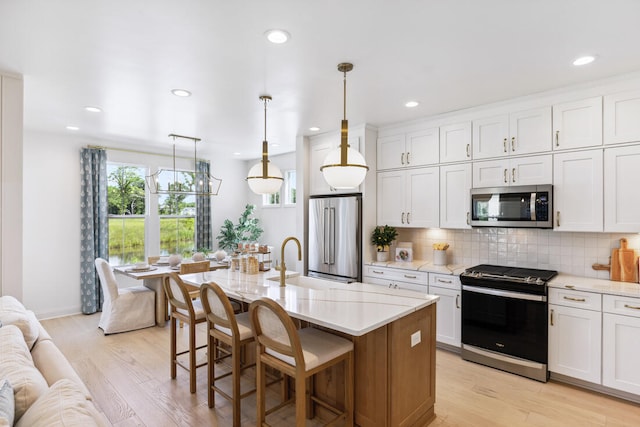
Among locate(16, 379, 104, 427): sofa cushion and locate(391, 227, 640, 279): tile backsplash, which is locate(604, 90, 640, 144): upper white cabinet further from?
locate(16, 379, 104, 427): sofa cushion

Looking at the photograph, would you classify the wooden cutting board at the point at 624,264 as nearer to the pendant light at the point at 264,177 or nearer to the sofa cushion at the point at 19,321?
the pendant light at the point at 264,177

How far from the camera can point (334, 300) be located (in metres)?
2.49

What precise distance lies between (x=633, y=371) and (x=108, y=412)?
4.13m

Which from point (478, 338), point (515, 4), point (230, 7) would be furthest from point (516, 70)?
point (478, 338)

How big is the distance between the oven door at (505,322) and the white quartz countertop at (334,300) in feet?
3.80

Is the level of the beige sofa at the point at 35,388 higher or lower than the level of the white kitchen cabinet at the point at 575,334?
higher

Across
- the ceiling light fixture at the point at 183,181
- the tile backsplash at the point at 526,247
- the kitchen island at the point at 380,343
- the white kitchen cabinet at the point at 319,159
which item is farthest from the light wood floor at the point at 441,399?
the ceiling light fixture at the point at 183,181

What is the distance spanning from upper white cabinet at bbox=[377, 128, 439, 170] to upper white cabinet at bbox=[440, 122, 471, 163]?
0.27 ft

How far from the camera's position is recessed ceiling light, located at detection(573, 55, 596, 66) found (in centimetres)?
257

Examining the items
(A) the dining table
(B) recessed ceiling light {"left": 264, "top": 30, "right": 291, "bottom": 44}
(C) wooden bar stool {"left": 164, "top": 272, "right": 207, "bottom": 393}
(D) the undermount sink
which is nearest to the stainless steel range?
(D) the undermount sink

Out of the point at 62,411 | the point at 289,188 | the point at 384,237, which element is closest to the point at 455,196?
the point at 384,237

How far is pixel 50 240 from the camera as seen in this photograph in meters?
5.07

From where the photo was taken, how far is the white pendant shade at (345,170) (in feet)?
7.85

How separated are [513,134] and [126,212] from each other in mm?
5681
